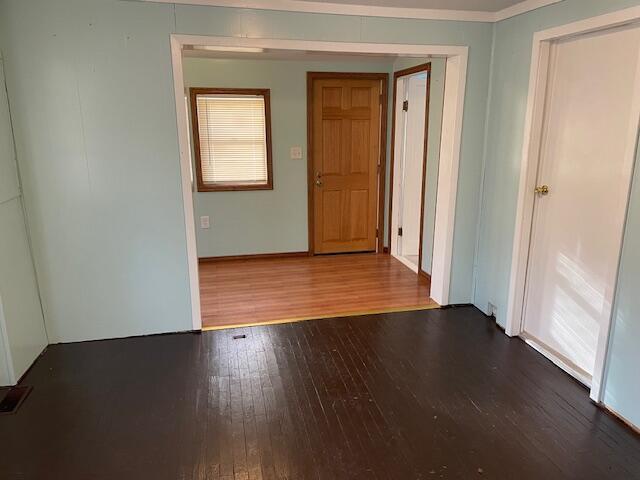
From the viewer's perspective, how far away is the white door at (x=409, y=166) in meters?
Answer: 4.76

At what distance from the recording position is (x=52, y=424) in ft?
7.63

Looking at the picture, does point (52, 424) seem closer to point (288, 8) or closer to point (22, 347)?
point (22, 347)

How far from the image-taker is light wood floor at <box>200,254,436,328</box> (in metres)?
3.76

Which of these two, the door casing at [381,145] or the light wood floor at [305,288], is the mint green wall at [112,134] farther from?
the door casing at [381,145]

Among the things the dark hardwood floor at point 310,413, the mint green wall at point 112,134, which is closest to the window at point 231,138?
the mint green wall at point 112,134

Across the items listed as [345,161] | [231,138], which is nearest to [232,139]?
[231,138]

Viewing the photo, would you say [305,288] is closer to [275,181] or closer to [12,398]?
[275,181]

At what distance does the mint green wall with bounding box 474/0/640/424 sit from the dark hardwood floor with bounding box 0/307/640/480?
0.28 m

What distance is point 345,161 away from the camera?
16.8 ft

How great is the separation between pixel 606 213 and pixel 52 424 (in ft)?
10.2

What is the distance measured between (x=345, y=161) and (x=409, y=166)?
2.32ft

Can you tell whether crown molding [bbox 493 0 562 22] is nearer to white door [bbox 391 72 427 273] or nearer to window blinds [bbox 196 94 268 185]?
white door [bbox 391 72 427 273]

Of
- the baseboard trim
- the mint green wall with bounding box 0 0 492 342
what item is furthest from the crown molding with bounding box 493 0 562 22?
the baseboard trim

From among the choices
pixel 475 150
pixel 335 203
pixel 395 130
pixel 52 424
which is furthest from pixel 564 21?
pixel 52 424
